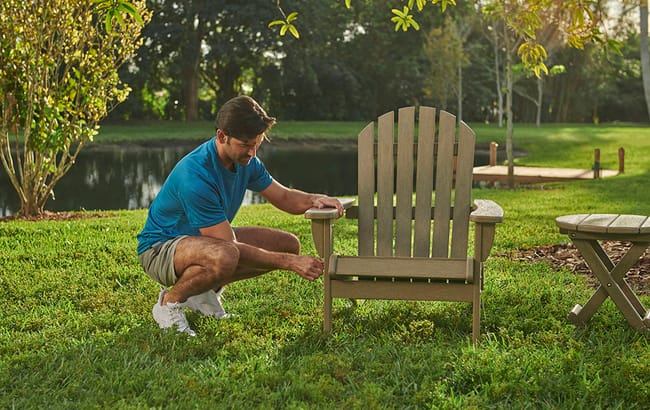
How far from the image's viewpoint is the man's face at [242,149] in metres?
3.94

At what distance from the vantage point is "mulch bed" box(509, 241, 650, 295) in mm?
5469

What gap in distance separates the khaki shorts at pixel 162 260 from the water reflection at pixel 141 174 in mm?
9229

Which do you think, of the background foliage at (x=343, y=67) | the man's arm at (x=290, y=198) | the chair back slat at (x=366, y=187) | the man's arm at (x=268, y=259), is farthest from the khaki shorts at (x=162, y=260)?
the background foliage at (x=343, y=67)

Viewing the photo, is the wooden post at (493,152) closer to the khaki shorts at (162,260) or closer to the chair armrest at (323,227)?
the chair armrest at (323,227)

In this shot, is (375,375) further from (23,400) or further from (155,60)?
(155,60)

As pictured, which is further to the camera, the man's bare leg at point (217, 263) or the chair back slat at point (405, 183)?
the chair back slat at point (405, 183)

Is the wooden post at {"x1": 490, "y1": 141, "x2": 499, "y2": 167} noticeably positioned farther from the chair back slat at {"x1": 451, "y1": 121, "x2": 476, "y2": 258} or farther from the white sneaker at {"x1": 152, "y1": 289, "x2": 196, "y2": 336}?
the white sneaker at {"x1": 152, "y1": 289, "x2": 196, "y2": 336}

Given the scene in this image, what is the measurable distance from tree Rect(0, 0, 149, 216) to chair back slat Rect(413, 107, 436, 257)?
16.1 ft

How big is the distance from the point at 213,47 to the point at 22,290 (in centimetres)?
2962

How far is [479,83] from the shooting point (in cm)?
4294

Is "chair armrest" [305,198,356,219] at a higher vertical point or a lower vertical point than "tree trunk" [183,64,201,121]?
higher

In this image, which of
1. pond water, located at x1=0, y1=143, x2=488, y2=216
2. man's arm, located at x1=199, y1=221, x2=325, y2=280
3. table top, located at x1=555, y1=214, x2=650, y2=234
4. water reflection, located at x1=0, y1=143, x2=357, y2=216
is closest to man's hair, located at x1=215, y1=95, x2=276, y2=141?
man's arm, located at x1=199, y1=221, x2=325, y2=280

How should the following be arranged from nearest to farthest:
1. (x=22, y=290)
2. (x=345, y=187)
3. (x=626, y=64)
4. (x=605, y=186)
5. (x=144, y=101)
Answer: (x=22, y=290)
(x=605, y=186)
(x=345, y=187)
(x=144, y=101)
(x=626, y=64)

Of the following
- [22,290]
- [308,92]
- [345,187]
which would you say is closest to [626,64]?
[308,92]
